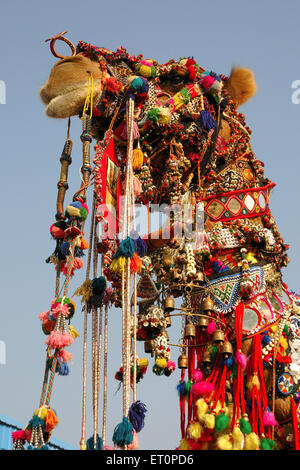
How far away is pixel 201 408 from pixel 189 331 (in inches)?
33.6

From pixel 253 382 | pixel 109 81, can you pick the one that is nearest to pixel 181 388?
pixel 253 382

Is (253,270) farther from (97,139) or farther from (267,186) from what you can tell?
(97,139)

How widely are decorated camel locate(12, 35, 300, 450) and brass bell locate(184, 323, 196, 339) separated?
20 mm

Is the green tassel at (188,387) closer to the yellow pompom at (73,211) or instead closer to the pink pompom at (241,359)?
the pink pompom at (241,359)

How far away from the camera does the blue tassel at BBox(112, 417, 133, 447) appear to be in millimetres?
5371

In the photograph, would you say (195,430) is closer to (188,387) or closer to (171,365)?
(188,387)

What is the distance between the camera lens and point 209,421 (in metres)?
6.16

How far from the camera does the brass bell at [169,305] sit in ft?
22.7

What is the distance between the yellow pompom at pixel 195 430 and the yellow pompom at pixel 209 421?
8 cm

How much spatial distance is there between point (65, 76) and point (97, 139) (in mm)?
733

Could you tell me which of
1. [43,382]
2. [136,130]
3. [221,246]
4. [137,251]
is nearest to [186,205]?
[221,246]

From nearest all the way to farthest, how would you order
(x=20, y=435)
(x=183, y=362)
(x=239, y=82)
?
(x=20, y=435), (x=183, y=362), (x=239, y=82)

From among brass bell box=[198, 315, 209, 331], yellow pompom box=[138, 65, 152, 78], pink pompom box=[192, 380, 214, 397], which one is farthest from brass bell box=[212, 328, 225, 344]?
yellow pompom box=[138, 65, 152, 78]
